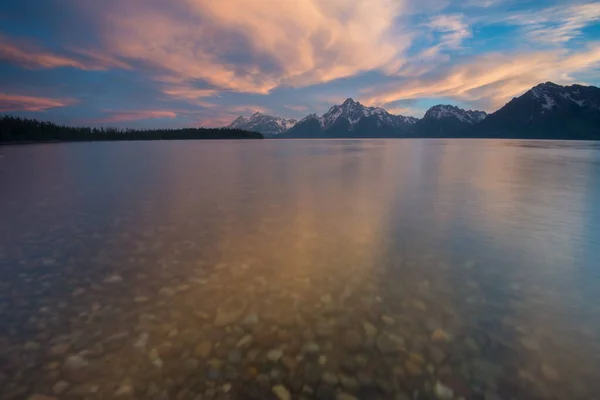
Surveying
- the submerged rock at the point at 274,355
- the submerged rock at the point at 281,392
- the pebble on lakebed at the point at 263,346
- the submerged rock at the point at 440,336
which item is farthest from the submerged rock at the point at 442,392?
the submerged rock at the point at 274,355

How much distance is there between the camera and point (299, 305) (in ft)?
26.6

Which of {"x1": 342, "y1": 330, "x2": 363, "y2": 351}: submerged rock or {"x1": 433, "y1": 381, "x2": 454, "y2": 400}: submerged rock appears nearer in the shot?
{"x1": 433, "y1": 381, "x2": 454, "y2": 400}: submerged rock

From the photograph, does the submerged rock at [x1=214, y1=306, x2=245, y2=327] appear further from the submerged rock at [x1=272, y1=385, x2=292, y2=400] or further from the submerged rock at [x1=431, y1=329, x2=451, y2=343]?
the submerged rock at [x1=431, y1=329, x2=451, y2=343]

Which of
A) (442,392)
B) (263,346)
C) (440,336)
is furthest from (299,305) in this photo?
(442,392)

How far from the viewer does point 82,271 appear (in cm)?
991

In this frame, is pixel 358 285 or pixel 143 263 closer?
pixel 358 285

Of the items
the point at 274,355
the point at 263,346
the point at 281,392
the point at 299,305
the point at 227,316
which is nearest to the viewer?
the point at 281,392

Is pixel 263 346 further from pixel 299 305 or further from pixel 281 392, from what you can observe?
pixel 299 305

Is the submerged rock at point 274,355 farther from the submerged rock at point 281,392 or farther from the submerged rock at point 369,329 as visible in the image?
the submerged rock at point 369,329

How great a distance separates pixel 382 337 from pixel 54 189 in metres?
28.7

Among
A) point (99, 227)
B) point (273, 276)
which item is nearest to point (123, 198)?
point (99, 227)

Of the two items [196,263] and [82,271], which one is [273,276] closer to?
[196,263]

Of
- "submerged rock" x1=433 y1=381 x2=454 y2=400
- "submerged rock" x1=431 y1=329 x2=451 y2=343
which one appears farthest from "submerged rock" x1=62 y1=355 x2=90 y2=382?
"submerged rock" x1=431 y1=329 x2=451 y2=343

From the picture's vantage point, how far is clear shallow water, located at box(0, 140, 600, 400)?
18.6 feet
